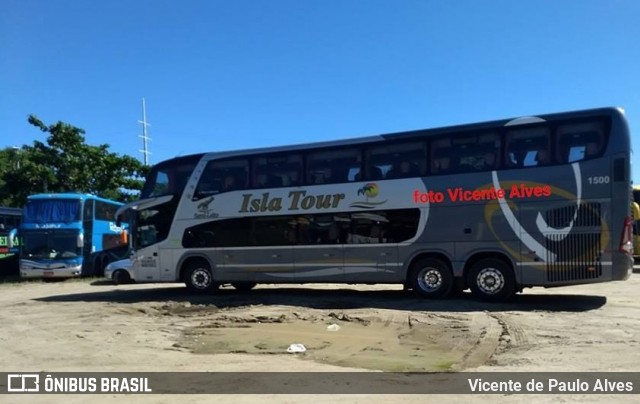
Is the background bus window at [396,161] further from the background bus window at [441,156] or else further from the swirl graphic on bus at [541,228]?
the swirl graphic on bus at [541,228]

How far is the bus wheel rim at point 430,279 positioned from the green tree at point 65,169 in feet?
91.9

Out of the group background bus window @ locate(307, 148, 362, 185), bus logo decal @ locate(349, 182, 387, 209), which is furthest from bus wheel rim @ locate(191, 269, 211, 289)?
bus logo decal @ locate(349, 182, 387, 209)

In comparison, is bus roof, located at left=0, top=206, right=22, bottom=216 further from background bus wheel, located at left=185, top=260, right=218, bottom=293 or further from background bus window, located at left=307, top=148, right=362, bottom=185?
background bus window, located at left=307, top=148, right=362, bottom=185

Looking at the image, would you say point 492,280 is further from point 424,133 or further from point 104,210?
point 104,210

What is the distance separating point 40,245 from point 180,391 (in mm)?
22694

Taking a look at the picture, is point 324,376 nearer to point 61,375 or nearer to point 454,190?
point 61,375

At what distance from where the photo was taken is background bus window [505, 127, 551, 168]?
12164 millimetres

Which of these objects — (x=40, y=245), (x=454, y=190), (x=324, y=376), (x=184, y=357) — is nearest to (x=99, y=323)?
(x=184, y=357)

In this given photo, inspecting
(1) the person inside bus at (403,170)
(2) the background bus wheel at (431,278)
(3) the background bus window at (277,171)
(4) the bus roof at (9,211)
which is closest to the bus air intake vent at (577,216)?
(2) the background bus wheel at (431,278)

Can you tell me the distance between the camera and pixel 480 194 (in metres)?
12.8

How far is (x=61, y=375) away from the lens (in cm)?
697

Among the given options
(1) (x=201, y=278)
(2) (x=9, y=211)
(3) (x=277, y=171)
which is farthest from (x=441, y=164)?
(2) (x=9, y=211)

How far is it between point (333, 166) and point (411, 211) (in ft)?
7.68

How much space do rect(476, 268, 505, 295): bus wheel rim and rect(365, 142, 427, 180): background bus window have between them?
8.85 ft
